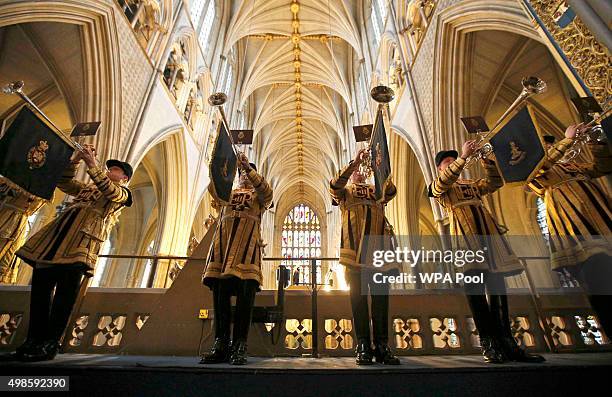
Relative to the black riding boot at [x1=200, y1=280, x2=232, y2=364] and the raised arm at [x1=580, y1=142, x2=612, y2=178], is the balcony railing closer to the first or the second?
the black riding boot at [x1=200, y1=280, x2=232, y2=364]

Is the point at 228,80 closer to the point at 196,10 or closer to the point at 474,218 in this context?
the point at 196,10

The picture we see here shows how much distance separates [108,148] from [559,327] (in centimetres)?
713

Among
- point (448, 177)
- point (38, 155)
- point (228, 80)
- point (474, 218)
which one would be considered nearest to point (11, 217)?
point (38, 155)

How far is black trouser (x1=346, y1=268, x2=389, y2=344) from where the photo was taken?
2133 millimetres

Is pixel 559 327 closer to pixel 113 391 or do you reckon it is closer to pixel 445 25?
pixel 113 391

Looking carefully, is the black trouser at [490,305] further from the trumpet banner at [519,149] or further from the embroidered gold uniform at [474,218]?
the trumpet banner at [519,149]

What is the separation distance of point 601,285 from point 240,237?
2.62 metres

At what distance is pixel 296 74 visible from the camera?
56.8 ft

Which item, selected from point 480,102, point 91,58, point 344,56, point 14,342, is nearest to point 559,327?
point 14,342

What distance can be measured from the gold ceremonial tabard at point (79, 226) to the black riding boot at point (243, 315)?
116 cm

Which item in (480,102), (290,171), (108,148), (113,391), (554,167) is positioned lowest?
(113,391)

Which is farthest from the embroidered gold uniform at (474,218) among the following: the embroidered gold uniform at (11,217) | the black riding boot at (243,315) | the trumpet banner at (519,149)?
the embroidered gold uniform at (11,217)

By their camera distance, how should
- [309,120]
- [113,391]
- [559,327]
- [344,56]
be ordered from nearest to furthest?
[113,391]
[559,327]
[344,56]
[309,120]

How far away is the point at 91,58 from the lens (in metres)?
5.76
